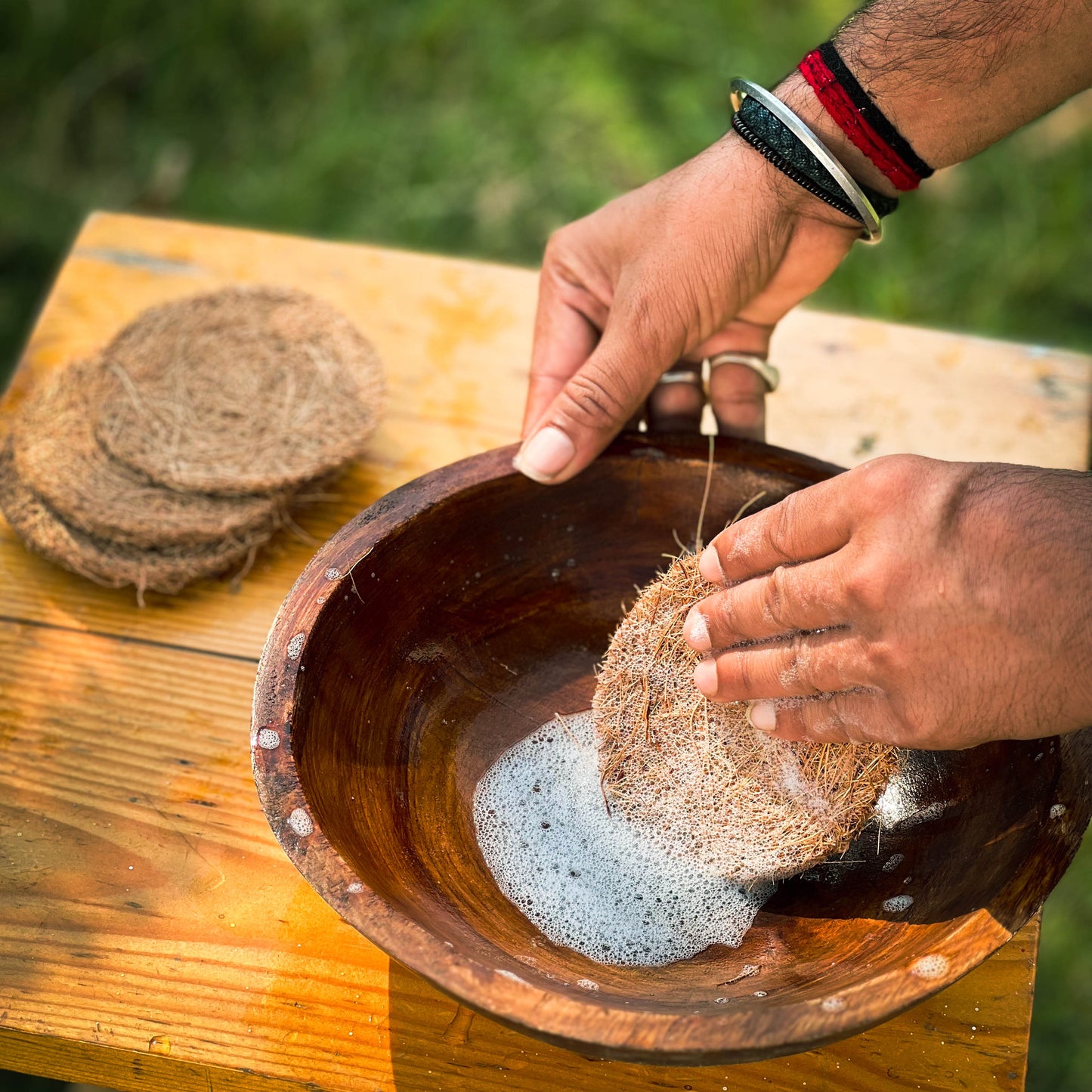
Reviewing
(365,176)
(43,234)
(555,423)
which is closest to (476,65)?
(365,176)

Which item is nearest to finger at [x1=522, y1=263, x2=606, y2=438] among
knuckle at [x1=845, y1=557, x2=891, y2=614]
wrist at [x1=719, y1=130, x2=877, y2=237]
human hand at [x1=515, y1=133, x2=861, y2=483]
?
human hand at [x1=515, y1=133, x2=861, y2=483]

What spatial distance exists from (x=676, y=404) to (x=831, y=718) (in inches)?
21.3

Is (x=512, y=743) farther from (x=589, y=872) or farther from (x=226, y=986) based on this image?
(x=226, y=986)

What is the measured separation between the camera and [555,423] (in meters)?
1.20

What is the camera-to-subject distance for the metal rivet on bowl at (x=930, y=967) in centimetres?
85

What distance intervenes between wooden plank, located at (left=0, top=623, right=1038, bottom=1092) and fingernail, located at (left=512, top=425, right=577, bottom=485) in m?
0.48

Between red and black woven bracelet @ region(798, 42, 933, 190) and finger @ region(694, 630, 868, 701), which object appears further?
red and black woven bracelet @ region(798, 42, 933, 190)

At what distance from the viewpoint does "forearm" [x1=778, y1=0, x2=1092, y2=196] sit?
1.14 m

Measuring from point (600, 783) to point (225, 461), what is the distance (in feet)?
2.23

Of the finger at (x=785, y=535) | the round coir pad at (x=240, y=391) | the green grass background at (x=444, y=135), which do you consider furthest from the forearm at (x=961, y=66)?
the green grass background at (x=444, y=135)

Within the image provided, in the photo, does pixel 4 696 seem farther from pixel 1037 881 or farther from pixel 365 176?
pixel 365 176

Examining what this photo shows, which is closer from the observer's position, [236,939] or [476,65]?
[236,939]

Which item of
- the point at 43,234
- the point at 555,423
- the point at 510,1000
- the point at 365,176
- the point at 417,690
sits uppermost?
the point at 555,423

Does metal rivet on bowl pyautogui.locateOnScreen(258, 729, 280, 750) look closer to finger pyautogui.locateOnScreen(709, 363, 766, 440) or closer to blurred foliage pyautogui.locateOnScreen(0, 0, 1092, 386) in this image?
finger pyautogui.locateOnScreen(709, 363, 766, 440)
